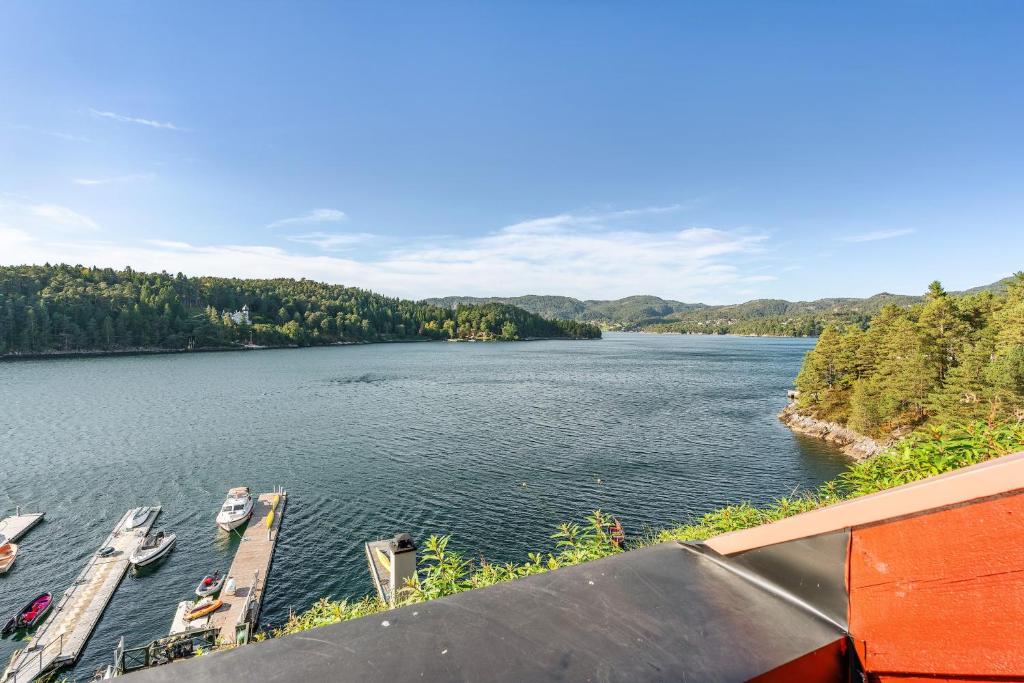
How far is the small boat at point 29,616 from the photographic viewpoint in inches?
577

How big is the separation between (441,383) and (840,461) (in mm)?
48107

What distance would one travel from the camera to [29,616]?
1491cm

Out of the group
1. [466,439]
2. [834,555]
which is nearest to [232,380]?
[466,439]

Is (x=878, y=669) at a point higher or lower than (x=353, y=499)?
higher

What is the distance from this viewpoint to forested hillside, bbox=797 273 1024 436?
23484mm

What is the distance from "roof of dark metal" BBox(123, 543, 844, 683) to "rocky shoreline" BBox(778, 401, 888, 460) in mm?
35267

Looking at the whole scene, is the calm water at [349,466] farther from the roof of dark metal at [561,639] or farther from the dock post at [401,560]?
the roof of dark metal at [561,639]

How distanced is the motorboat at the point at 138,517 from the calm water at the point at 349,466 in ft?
2.50

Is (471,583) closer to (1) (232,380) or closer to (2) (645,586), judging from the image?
(2) (645,586)

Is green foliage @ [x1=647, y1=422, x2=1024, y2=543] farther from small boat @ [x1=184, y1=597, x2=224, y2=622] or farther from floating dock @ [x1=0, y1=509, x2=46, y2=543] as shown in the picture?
floating dock @ [x1=0, y1=509, x2=46, y2=543]

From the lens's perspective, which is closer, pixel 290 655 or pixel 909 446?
pixel 290 655

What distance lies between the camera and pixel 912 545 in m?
0.96

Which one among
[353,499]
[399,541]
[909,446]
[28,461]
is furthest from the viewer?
[28,461]

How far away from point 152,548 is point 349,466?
38.3 feet
